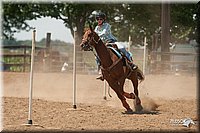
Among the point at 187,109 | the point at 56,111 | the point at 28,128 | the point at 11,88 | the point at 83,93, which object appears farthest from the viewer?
the point at 11,88

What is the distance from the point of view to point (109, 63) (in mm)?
9781

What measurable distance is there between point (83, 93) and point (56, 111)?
5490mm

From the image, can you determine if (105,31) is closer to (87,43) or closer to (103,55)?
(103,55)

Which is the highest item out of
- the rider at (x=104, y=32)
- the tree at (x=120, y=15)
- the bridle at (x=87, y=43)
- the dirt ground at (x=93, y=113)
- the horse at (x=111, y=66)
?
the tree at (x=120, y=15)

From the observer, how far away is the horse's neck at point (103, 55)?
9734 millimetres

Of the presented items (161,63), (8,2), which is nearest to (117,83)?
(161,63)

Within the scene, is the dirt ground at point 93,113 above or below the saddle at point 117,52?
below

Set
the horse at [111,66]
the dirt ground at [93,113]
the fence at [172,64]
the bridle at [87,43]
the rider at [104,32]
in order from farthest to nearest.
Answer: the fence at [172,64], the rider at [104,32], the horse at [111,66], the bridle at [87,43], the dirt ground at [93,113]

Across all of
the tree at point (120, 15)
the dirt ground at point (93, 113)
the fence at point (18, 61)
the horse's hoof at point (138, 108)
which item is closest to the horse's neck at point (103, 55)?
the dirt ground at point (93, 113)

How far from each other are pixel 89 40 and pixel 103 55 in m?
0.49

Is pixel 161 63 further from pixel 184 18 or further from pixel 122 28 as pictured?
pixel 122 28

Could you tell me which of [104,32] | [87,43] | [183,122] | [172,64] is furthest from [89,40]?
[172,64]

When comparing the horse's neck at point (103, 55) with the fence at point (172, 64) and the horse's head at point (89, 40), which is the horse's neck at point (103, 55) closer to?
the horse's head at point (89, 40)

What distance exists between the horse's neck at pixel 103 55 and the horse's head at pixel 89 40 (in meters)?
0.15
